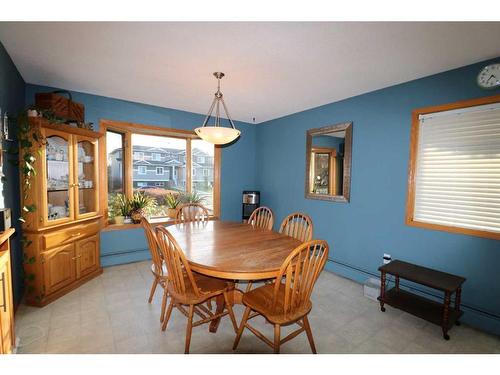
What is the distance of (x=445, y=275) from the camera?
2129mm

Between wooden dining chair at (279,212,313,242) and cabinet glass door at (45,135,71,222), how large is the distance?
94.5 inches

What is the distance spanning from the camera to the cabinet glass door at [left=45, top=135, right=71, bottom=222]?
2.44m

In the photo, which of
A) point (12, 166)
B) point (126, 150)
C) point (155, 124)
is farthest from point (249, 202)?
point (12, 166)

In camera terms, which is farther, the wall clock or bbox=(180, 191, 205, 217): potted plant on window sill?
bbox=(180, 191, 205, 217): potted plant on window sill

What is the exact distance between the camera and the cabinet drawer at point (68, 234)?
2.34 m

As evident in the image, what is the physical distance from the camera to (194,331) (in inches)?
77.8

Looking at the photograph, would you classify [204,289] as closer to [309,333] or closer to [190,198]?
[309,333]

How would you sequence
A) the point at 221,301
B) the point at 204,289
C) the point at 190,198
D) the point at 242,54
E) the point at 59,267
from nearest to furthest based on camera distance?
1. the point at 204,289
2. the point at 242,54
3. the point at 221,301
4. the point at 59,267
5. the point at 190,198

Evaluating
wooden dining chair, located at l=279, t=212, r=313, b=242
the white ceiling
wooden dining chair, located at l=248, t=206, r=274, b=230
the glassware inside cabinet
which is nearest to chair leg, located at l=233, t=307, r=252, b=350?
wooden dining chair, located at l=279, t=212, r=313, b=242

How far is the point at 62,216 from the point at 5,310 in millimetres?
1333

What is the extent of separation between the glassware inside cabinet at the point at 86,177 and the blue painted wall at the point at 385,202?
2.85 m

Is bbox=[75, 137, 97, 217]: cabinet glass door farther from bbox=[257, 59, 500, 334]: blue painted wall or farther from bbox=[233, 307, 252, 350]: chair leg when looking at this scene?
bbox=[257, 59, 500, 334]: blue painted wall

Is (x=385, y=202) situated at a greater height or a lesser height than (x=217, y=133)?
lesser

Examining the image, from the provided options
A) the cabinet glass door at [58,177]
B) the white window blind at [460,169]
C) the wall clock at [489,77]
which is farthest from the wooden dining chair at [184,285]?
the wall clock at [489,77]
